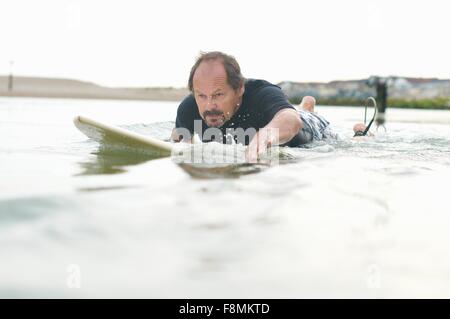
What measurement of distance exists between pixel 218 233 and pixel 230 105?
2.76 metres

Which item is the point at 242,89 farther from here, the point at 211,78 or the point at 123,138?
the point at 123,138

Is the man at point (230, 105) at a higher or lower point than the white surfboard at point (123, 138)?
higher

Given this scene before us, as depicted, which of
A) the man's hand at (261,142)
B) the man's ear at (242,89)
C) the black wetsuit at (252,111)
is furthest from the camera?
the man's ear at (242,89)

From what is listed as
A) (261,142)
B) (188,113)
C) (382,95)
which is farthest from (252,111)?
(382,95)

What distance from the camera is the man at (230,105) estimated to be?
4188mm

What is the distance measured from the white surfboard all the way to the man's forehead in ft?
2.55

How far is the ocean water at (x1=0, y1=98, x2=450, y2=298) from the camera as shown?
4.38 feet

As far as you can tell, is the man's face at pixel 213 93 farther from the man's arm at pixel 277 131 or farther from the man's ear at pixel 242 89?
the man's arm at pixel 277 131

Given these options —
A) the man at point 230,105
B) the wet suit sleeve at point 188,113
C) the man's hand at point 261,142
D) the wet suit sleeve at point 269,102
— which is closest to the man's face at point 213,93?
the man at point 230,105

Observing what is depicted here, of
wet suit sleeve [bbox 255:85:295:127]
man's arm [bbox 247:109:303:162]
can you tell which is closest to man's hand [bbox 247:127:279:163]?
man's arm [bbox 247:109:303:162]

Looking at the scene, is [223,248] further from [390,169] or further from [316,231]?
[390,169]

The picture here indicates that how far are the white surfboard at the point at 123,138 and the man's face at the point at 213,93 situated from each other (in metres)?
0.76
